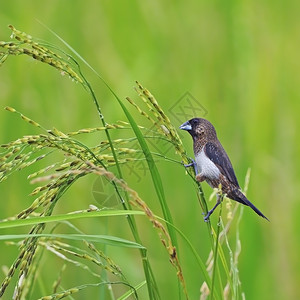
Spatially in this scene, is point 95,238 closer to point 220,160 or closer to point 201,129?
point 220,160

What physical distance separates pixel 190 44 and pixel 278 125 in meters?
0.75

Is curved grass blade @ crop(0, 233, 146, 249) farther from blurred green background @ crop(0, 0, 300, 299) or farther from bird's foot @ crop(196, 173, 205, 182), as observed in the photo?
blurred green background @ crop(0, 0, 300, 299)

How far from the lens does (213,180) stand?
1807 millimetres

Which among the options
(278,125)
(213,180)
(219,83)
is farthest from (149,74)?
(213,180)

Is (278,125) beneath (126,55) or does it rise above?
beneath

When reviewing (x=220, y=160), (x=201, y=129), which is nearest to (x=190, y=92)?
(x=201, y=129)

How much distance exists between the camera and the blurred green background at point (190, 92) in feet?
12.3

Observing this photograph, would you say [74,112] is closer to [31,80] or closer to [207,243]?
[31,80]

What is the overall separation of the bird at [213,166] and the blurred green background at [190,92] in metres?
1.39

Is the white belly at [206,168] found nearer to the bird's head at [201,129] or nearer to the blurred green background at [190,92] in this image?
the bird's head at [201,129]

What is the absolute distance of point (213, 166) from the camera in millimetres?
1836

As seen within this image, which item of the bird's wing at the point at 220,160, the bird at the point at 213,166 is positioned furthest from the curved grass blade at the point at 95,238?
the bird's wing at the point at 220,160

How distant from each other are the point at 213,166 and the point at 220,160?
53 millimetres

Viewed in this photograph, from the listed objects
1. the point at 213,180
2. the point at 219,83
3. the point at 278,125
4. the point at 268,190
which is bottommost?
the point at 213,180
